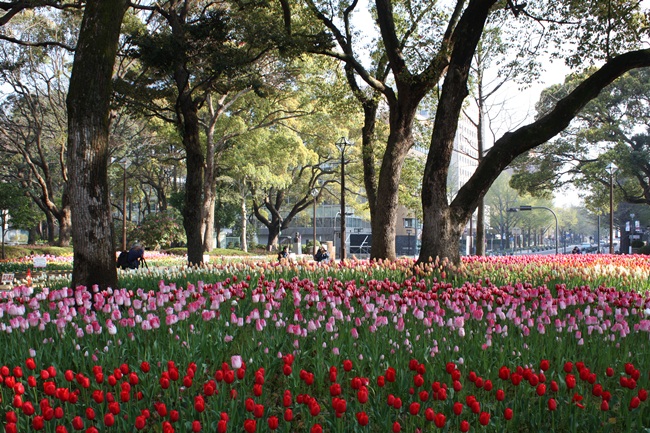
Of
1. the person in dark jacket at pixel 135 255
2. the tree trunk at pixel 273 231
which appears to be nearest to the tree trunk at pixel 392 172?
the person in dark jacket at pixel 135 255

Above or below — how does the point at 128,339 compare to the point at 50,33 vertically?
below

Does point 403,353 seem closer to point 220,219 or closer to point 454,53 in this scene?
point 454,53

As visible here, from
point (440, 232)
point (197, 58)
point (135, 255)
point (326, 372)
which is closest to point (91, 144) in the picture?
point (326, 372)

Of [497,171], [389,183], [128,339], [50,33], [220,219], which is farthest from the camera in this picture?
[220,219]

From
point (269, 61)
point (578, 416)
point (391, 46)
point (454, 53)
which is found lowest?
point (578, 416)

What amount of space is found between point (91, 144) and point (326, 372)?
5856 millimetres

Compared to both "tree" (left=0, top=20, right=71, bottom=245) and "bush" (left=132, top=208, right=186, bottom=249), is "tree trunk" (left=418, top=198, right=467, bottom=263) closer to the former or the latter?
"tree" (left=0, top=20, right=71, bottom=245)

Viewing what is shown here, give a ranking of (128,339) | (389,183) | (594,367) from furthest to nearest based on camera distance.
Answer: (389,183)
(128,339)
(594,367)

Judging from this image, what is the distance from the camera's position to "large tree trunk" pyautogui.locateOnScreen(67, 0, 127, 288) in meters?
8.56

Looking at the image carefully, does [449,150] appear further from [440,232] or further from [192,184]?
[192,184]

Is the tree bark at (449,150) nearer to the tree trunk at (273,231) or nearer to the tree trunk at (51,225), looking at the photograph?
the tree trunk at (51,225)

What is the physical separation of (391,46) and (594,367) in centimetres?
1211

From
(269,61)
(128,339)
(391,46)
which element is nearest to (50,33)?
(269,61)

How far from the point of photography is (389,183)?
1580 cm
